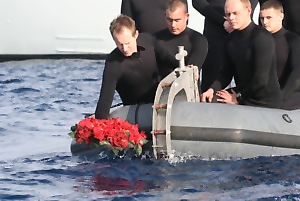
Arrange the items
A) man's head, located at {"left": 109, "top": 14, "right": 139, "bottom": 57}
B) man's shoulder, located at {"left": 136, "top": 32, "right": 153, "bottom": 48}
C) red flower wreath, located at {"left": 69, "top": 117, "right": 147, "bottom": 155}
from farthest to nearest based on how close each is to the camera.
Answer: man's shoulder, located at {"left": 136, "top": 32, "right": 153, "bottom": 48}, man's head, located at {"left": 109, "top": 14, "right": 139, "bottom": 57}, red flower wreath, located at {"left": 69, "top": 117, "right": 147, "bottom": 155}

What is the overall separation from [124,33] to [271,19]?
149cm

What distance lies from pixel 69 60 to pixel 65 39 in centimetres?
→ 77

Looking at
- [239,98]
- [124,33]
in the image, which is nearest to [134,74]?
[124,33]

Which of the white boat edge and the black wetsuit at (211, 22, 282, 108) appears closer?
the black wetsuit at (211, 22, 282, 108)

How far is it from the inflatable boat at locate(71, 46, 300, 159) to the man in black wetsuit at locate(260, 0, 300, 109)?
0.42 m

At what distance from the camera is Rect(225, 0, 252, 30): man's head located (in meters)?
7.01

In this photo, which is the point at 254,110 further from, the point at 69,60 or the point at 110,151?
the point at 69,60

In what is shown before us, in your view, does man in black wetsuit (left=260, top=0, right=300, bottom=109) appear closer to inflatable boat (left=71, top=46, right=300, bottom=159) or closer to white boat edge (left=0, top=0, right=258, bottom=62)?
inflatable boat (left=71, top=46, right=300, bottom=159)

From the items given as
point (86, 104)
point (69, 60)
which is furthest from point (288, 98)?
point (69, 60)

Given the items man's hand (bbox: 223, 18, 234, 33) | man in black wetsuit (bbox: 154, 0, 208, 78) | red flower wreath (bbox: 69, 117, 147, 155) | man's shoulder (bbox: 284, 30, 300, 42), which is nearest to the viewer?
red flower wreath (bbox: 69, 117, 147, 155)

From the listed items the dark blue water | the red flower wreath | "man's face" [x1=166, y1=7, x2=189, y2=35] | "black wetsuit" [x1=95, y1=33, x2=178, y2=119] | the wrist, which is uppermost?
"man's face" [x1=166, y1=7, x2=189, y2=35]

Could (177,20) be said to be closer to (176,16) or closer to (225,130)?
(176,16)

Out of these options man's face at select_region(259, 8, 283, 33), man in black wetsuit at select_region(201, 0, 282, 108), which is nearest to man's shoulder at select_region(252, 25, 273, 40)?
man in black wetsuit at select_region(201, 0, 282, 108)

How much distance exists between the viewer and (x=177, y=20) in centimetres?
758
